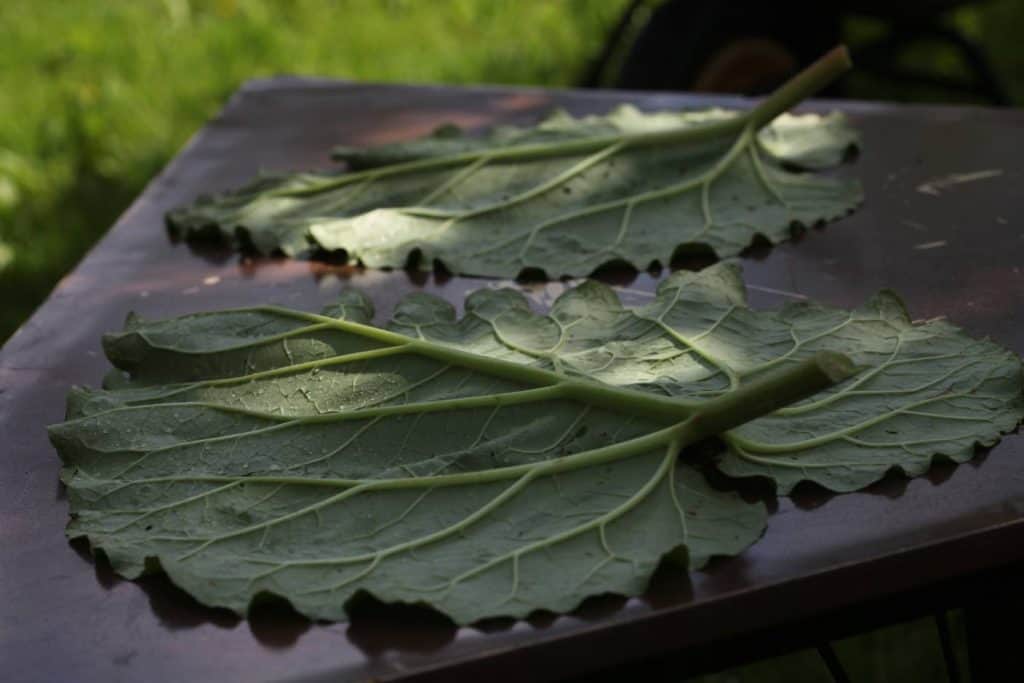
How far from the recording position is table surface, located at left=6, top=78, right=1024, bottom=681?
0.93m

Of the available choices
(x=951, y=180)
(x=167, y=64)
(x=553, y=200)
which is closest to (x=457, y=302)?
(x=553, y=200)

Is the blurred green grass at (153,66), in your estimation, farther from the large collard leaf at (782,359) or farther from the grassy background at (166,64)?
the large collard leaf at (782,359)

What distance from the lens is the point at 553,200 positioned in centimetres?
168

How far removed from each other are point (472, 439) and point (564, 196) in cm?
58

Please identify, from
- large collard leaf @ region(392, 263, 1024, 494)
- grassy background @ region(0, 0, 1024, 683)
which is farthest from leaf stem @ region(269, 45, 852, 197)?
grassy background @ region(0, 0, 1024, 683)

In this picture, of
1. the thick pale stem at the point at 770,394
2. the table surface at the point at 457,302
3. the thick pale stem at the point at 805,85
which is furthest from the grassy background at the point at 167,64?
the thick pale stem at the point at 770,394

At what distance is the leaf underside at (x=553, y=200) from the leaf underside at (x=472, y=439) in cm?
17

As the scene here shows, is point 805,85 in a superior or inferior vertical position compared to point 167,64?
superior

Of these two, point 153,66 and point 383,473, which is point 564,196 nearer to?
point 383,473

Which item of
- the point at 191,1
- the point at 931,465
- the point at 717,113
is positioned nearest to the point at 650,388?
the point at 931,465

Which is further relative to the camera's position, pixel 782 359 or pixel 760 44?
pixel 760 44

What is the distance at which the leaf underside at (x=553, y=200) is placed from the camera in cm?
158

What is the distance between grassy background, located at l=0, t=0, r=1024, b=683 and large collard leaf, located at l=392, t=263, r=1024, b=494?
6.81 ft

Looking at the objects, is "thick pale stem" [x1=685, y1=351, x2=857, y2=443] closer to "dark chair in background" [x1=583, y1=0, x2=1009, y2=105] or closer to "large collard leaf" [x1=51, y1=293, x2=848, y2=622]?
"large collard leaf" [x1=51, y1=293, x2=848, y2=622]
